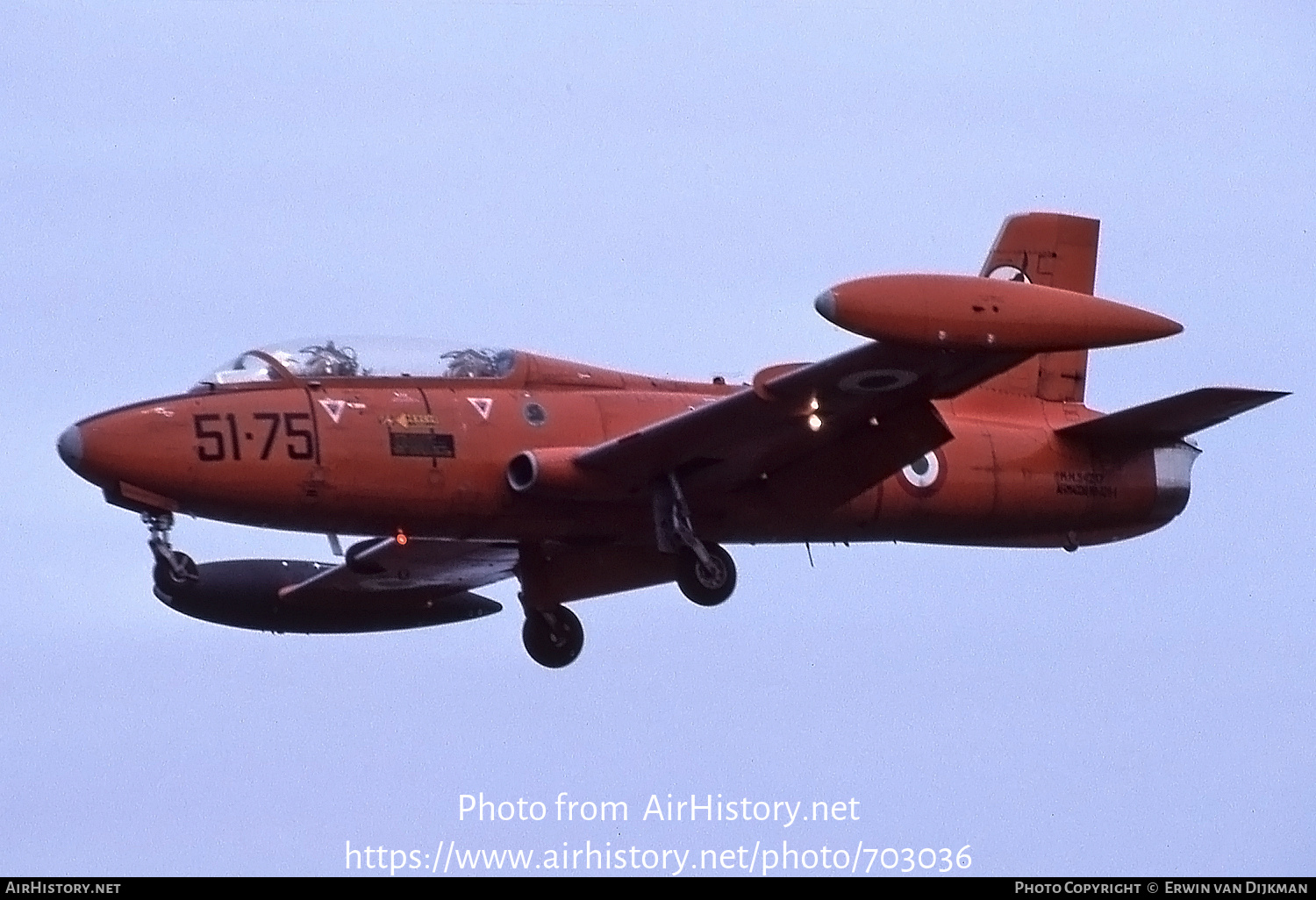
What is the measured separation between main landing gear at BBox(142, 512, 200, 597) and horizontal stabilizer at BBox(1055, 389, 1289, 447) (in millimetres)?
9515

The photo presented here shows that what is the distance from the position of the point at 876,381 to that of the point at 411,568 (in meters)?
6.36

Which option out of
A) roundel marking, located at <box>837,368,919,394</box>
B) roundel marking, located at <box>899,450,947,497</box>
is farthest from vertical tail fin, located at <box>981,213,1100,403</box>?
roundel marking, located at <box>837,368,919,394</box>

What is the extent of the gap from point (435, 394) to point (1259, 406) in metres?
8.27

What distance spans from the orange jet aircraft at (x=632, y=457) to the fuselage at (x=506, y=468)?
2cm

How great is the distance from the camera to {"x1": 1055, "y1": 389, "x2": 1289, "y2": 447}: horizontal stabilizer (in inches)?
1203

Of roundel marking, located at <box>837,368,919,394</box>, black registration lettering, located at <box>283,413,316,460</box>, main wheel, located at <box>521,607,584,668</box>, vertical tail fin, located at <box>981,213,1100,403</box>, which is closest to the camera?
roundel marking, located at <box>837,368,919,394</box>

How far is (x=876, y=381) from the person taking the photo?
2839cm

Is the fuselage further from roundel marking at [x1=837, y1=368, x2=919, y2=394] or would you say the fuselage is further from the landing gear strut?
roundel marking at [x1=837, y1=368, x2=919, y2=394]

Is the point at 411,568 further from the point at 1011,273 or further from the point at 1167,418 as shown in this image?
the point at 1167,418

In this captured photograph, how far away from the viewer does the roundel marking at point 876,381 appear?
28141 millimetres

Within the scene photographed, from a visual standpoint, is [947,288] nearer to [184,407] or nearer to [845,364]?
[845,364]

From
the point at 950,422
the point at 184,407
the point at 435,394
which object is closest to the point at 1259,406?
the point at 950,422

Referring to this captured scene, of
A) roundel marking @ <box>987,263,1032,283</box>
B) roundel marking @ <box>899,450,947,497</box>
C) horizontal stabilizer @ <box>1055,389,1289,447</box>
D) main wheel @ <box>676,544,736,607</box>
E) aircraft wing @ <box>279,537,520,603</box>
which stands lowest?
aircraft wing @ <box>279,537,520,603</box>

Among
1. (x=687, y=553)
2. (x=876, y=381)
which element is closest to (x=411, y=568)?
(x=687, y=553)
